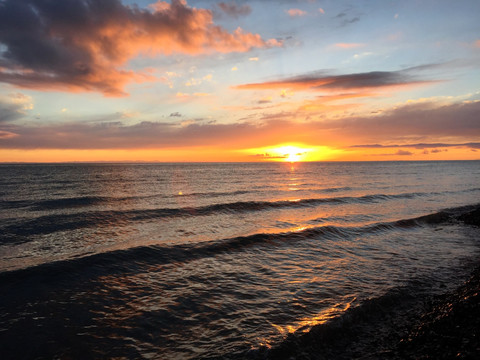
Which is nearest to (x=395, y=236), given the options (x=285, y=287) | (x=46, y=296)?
(x=285, y=287)

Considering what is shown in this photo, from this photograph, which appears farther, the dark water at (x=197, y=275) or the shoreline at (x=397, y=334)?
the dark water at (x=197, y=275)

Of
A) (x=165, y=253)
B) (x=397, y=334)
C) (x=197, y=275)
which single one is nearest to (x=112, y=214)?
(x=165, y=253)

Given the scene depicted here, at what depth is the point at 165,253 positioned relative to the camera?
1586 cm

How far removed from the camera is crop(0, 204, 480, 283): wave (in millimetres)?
13086

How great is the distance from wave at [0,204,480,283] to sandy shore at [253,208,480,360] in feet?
28.9

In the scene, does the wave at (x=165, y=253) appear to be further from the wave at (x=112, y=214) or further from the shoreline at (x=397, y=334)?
the shoreline at (x=397, y=334)

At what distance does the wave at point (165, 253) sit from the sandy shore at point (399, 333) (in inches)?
347

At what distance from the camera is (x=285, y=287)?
11.1 meters

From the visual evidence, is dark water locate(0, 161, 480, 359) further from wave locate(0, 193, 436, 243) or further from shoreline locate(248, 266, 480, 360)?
shoreline locate(248, 266, 480, 360)

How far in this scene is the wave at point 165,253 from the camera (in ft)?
42.9

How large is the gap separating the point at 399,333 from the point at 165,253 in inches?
483

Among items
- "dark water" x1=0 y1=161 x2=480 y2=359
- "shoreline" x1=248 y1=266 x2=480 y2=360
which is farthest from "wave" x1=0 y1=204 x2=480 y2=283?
"shoreline" x1=248 y1=266 x2=480 y2=360

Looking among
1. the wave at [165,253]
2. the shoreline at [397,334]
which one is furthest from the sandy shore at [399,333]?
the wave at [165,253]

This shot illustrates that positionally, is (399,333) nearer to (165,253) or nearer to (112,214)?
(165,253)
